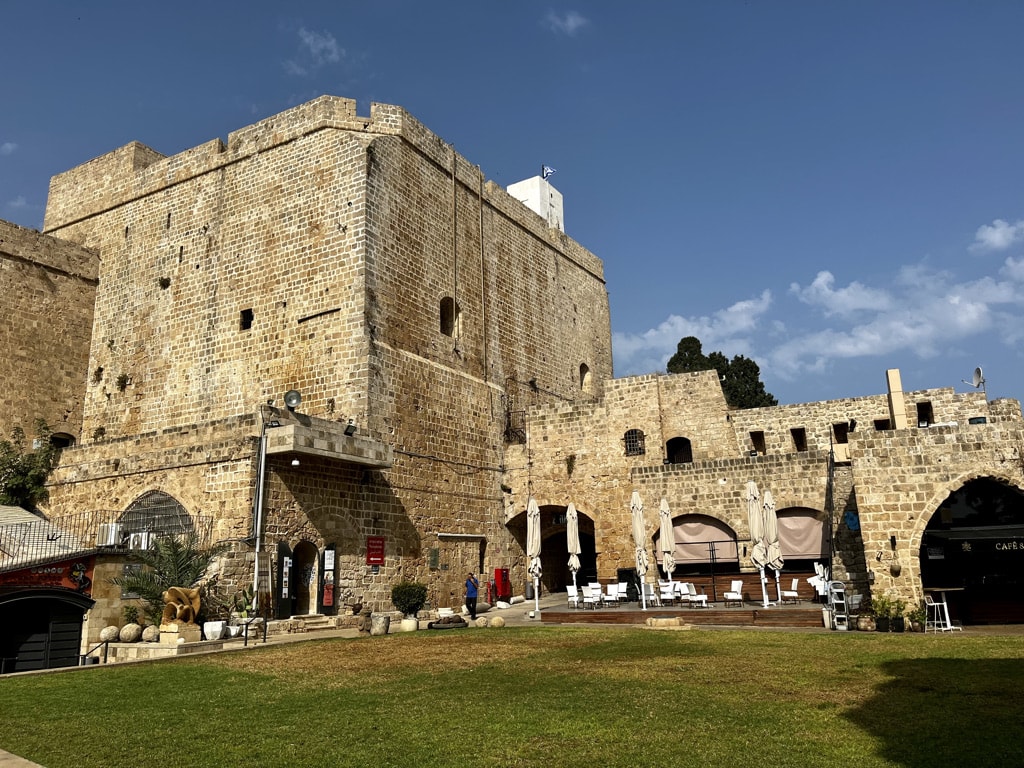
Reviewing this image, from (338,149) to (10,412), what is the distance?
1221cm

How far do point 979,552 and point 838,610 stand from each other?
321 cm

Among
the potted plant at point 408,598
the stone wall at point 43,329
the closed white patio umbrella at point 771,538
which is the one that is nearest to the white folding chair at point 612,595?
the closed white patio umbrella at point 771,538

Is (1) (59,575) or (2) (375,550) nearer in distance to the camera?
(1) (59,575)

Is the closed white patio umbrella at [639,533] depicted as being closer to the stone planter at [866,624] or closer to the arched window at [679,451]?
the stone planter at [866,624]

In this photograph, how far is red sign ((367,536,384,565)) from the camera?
18000 mm

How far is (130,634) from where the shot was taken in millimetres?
13391

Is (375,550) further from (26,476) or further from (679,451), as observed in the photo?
(679,451)

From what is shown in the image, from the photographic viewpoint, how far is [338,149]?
20641 millimetres

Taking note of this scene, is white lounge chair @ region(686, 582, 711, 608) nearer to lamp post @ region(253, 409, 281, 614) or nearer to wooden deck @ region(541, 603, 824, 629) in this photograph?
wooden deck @ region(541, 603, 824, 629)

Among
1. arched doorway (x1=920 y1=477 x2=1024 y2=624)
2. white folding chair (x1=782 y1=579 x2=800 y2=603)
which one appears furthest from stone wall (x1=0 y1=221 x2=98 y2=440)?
arched doorway (x1=920 y1=477 x2=1024 y2=624)

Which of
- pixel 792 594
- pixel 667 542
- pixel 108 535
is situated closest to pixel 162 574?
pixel 108 535

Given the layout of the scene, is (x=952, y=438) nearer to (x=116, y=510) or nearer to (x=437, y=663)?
(x=437, y=663)

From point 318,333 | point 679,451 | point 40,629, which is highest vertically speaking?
point 318,333

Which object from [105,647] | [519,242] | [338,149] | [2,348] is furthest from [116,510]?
[519,242]
